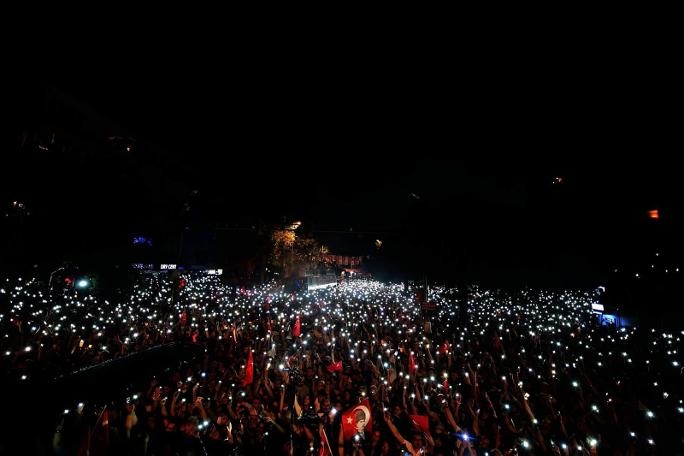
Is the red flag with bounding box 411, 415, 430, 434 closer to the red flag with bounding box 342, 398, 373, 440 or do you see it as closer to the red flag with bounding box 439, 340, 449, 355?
the red flag with bounding box 342, 398, 373, 440

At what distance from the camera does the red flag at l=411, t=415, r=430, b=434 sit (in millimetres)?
5682

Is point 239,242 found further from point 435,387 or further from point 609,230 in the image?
point 609,230

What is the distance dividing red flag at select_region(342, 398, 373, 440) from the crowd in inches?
0.7

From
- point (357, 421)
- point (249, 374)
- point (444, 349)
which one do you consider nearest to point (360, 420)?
point (357, 421)

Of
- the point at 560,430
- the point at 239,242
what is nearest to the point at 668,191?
the point at 560,430

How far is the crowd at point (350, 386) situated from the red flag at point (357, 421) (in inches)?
0.7

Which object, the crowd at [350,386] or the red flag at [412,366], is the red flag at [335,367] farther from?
the red flag at [412,366]

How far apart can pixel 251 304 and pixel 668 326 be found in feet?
67.1

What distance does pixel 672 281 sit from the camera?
17.5 meters

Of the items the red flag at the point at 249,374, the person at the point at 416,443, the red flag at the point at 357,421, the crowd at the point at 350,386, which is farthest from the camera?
the red flag at the point at 249,374

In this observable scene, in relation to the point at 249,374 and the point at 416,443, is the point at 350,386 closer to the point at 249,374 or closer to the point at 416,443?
the point at 249,374

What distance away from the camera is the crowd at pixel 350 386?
17.1 ft

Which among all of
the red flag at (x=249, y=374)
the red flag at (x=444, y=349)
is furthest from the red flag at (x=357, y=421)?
the red flag at (x=444, y=349)

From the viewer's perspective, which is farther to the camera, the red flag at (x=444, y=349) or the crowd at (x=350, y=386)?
the red flag at (x=444, y=349)
